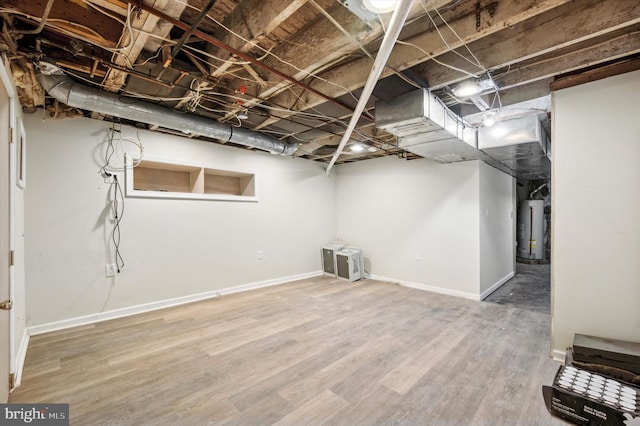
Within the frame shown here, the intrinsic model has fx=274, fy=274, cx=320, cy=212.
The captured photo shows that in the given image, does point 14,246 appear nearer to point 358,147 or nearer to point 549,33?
point 358,147

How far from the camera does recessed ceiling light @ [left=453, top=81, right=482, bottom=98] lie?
7.40 ft

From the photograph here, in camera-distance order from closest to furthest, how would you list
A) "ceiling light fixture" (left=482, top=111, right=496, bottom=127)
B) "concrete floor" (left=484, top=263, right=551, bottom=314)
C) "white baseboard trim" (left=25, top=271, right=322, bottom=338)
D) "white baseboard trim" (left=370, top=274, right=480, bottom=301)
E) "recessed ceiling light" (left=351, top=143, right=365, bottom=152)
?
"white baseboard trim" (left=25, top=271, right=322, bottom=338), "ceiling light fixture" (left=482, top=111, right=496, bottom=127), "concrete floor" (left=484, top=263, right=551, bottom=314), "white baseboard trim" (left=370, top=274, right=480, bottom=301), "recessed ceiling light" (left=351, top=143, right=365, bottom=152)

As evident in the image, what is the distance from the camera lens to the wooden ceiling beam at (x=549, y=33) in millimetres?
1578

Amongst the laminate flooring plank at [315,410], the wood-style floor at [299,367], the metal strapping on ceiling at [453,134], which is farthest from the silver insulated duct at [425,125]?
the laminate flooring plank at [315,410]

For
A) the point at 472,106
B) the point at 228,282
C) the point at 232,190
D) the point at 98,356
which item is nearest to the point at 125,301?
the point at 98,356

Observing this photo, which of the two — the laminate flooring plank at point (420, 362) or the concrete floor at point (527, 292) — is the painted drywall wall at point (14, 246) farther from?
the concrete floor at point (527, 292)

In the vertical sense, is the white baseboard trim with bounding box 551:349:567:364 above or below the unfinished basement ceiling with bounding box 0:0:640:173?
below

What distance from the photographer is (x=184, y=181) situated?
13.6 feet

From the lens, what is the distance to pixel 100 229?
3.12 metres

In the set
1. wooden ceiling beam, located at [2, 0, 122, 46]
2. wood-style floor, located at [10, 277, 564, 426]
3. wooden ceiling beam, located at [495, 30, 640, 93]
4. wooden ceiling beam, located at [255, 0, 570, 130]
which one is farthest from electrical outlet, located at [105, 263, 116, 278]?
wooden ceiling beam, located at [495, 30, 640, 93]

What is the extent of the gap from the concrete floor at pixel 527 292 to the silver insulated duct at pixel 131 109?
13.8ft

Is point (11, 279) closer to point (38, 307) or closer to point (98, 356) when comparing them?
point (98, 356)
